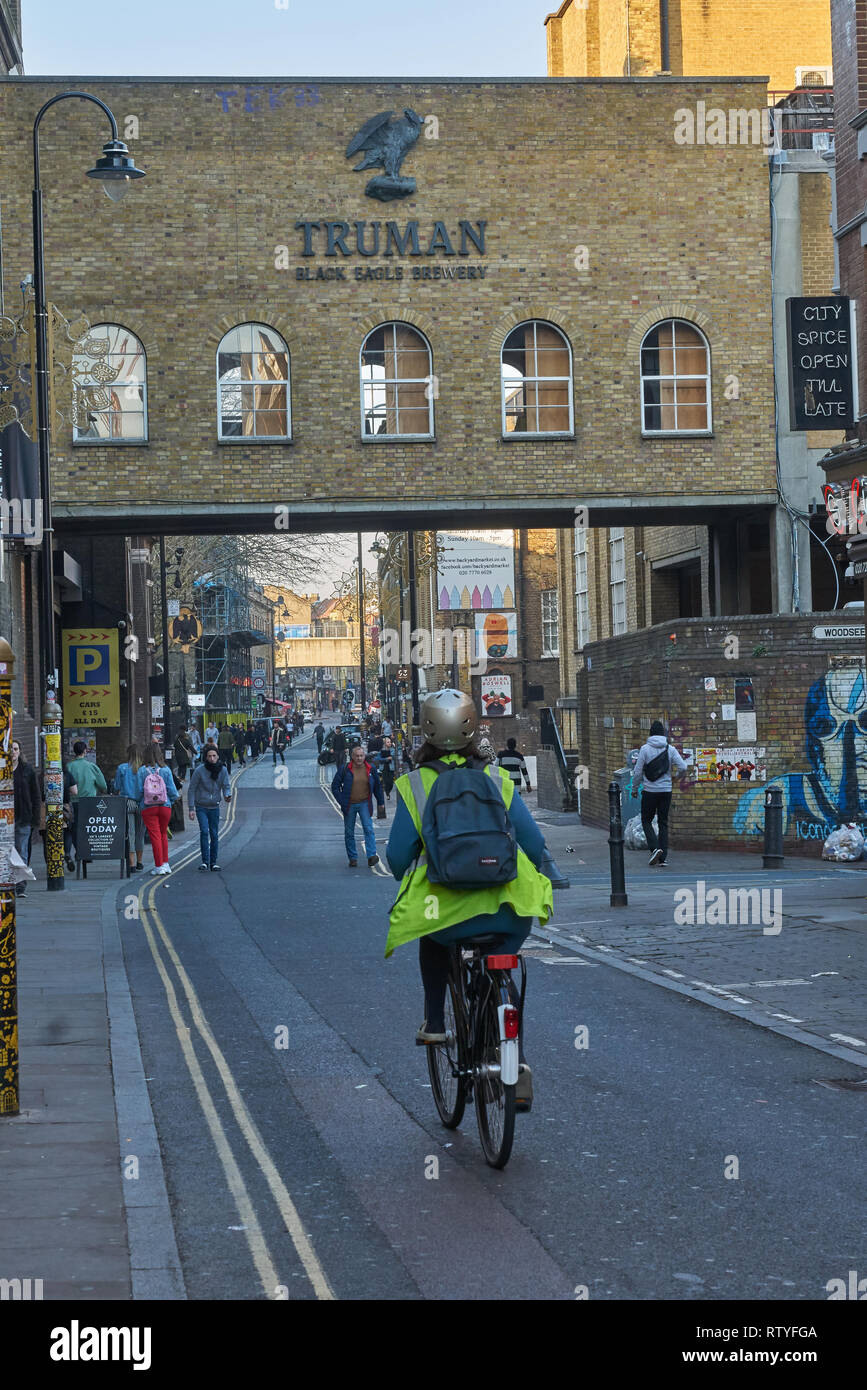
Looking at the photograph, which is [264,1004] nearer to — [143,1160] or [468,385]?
[143,1160]

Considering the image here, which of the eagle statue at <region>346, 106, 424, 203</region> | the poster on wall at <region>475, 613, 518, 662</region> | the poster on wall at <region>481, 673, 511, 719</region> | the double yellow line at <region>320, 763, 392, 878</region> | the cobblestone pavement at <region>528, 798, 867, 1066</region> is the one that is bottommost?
the double yellow line at <region>320, 763, 392, 878</region>

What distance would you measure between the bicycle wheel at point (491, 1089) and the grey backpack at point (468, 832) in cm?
44

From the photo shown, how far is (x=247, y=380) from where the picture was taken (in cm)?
2772

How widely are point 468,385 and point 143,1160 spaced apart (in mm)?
22321

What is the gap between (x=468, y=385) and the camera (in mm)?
28016

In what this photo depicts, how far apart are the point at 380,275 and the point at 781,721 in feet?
33.2

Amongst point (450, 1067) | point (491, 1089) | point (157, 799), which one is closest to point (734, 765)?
point (157, 799)

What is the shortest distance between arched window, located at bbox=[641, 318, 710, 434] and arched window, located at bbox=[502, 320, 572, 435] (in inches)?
54.2

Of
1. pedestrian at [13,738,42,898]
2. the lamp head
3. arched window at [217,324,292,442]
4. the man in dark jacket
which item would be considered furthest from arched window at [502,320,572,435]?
pedestrian at [13,738,42,898]

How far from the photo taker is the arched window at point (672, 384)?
93.4 ft

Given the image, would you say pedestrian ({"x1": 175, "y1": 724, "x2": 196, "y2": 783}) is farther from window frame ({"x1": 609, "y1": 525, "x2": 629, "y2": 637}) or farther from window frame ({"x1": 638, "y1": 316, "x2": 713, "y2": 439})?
window frame ({"x1": 638, "y1": 316, "x2": 713, "y2": 439})

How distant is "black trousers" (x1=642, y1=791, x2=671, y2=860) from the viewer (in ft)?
72.2

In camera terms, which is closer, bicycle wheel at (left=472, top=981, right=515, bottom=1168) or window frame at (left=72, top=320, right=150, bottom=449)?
bicycle wheel at (left=472, top=981, right=515, bottom=1168)
